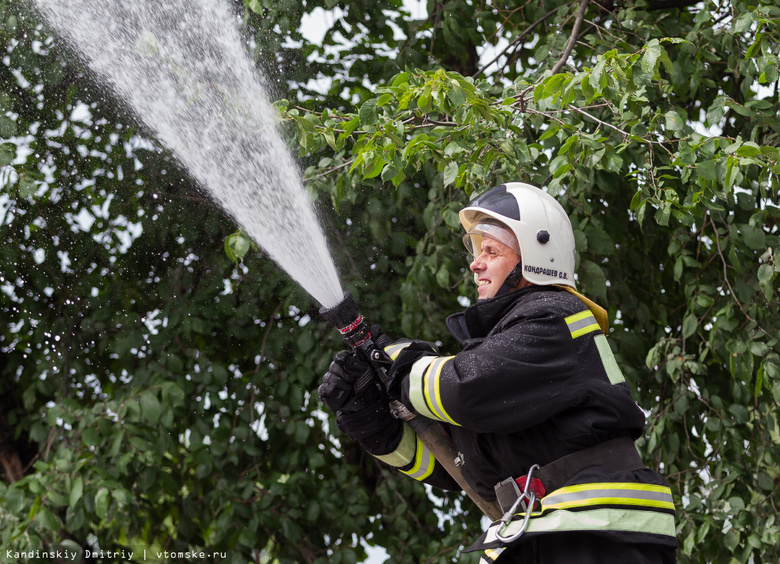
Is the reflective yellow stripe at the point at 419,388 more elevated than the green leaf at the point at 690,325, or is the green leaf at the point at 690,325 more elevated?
the reflective yellow stripe at the point at 419,388

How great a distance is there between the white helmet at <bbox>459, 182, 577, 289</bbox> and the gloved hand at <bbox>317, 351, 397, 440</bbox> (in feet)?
1.80

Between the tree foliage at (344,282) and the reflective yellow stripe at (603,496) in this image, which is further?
the tree foliage at (344,282)

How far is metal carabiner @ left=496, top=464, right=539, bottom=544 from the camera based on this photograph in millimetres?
2158

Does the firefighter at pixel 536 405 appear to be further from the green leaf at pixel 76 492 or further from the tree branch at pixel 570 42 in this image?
the green leaf at pixel 76 492

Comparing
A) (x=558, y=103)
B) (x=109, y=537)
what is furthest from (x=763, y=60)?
(x=109, y=537)

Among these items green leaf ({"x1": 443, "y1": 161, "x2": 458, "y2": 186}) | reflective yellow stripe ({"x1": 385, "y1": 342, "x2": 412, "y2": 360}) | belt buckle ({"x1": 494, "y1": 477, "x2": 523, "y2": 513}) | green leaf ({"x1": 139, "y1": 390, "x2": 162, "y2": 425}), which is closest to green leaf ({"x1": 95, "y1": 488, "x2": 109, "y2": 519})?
green leaf ({"x1": 139, "y1": 390, "x2": 162, "y2": 425})

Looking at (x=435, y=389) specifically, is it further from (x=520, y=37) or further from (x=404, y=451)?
(x=520, y=37)

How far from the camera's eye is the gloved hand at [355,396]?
2.37m

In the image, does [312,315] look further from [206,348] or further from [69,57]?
[69,57]

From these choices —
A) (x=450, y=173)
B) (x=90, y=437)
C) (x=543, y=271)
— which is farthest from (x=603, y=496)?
(x=90, y=437)

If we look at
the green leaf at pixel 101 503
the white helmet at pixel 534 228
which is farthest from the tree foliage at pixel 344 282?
the white helmet at pixel 534 228

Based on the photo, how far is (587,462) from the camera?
221 centimetres

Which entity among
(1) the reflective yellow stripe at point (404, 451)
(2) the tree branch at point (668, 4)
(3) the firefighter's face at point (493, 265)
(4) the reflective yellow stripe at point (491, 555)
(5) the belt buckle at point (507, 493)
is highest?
(2) the tree branch at point (668, 4)

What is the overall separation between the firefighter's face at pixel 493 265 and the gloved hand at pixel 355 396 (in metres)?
0.42
